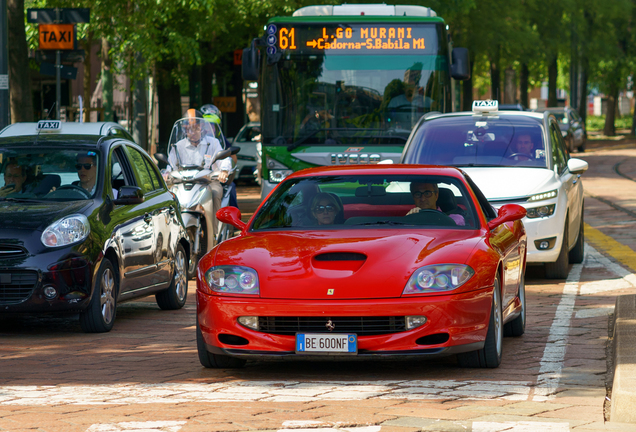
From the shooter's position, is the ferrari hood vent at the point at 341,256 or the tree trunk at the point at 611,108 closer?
the ferrari hood vent at the point at 341,256

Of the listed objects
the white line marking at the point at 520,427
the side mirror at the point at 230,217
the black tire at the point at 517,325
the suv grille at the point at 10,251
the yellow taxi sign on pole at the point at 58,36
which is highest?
the yellow taxi sign on pole at the point at 58,36

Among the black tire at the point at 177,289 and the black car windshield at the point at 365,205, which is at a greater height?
the black car windshield at the point at 365,205

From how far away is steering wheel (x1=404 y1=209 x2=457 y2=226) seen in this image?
A: 7.59 metres

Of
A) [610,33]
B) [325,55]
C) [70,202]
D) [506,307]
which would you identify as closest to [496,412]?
[506,307]

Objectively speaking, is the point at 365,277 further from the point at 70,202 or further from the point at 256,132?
the point at 256,132

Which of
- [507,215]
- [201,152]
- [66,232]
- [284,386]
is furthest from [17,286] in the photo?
[201,152]

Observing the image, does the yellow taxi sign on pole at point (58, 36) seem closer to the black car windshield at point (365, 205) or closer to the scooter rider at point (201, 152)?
the scooter rider at point (201, 152)

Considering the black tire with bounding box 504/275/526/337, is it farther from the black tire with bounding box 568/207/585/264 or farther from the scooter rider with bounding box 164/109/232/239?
the scooter rider with bounding box 164/109/232/239

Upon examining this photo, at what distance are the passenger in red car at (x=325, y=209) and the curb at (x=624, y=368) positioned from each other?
6.50ft

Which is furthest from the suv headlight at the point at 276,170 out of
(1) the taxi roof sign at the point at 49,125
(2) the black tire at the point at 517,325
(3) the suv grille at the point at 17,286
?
(2) the black tire at the point at 517,325

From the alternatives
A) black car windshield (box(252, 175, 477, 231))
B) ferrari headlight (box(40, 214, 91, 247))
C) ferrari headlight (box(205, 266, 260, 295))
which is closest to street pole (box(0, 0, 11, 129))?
ferrari headlight (box(40, 214, 91, 247))

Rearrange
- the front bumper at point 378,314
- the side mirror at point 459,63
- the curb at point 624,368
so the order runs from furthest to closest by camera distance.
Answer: the side mirror at point 459,63 < the front bumper at point 378,314 < the curb at point 624,368

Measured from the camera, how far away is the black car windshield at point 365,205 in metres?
7.64

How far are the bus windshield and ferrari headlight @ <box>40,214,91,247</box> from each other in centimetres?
689
